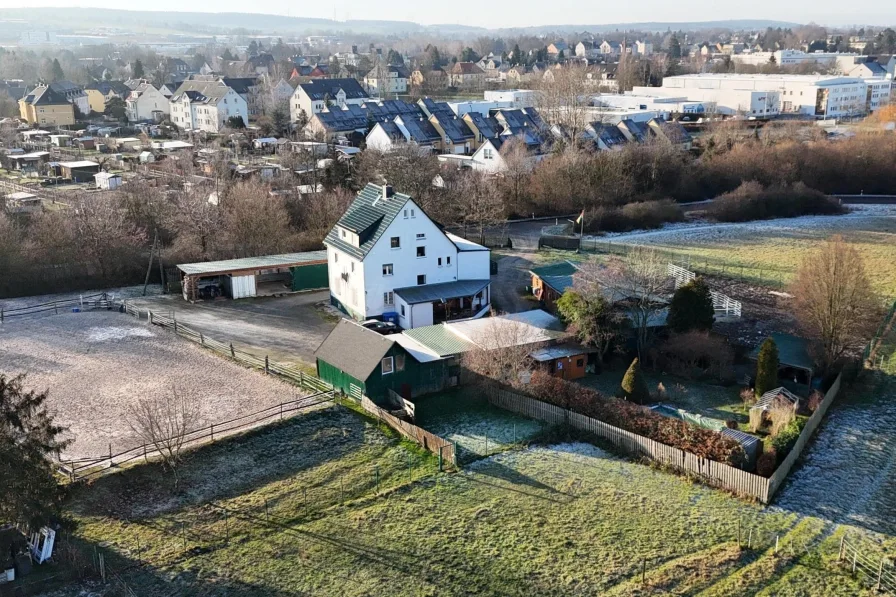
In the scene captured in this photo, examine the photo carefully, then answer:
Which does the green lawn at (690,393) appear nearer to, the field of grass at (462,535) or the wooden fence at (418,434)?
the field of grass at (462,535)

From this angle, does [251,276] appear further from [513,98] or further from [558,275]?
[513,98]

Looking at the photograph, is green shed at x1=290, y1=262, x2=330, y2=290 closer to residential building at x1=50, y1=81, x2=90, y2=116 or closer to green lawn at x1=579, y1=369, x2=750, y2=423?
green lawn at x1=579, y1=369, x2=750, y2=423

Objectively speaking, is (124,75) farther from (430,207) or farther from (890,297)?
(890,297)

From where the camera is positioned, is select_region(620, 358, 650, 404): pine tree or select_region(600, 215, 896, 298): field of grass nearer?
select_region(620, 358, 650, 404): pine tree

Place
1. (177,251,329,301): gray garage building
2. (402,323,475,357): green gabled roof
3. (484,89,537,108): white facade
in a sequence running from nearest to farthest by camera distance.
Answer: (402,323,475,357): green gabled roof, (177,251,329,301): gray garage building, (484,89,537,108): white facade

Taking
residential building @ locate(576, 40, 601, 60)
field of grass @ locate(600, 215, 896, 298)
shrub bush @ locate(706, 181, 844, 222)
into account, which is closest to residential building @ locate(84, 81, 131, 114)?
shrub bush @ locate(706, 181, 844, 222)

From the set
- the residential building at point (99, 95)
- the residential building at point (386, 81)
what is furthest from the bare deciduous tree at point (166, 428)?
the residential building at point (386, 81)

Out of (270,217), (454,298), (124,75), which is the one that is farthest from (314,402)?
(124,75)
